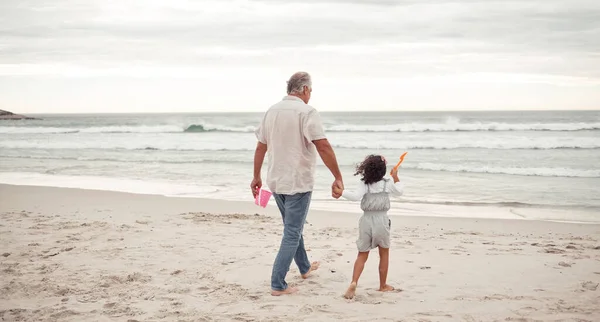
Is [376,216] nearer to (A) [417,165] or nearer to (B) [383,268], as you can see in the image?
(B) [383,268]

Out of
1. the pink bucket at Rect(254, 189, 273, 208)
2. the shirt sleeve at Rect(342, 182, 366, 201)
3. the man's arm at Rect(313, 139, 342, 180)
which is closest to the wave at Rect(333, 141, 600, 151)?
the pink bucket at Rect(254, 189, 273, 208)

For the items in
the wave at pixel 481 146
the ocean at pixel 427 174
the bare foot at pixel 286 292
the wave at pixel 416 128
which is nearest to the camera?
the bare foot at pixel 286 292

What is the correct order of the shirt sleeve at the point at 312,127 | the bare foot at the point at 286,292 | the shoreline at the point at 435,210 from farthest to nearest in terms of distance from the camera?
1. the shoreline at the point at 435,210
2. the bare foot at the point at 286,292
3. the shirt sleeve at the point at 312,127

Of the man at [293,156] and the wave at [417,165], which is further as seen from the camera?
the wave at [417,165]

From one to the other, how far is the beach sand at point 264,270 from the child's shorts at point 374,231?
0.41 meters

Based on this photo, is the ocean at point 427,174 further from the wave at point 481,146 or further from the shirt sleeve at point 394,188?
the shirt sleeve at point 394,188

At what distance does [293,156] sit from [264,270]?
56.3 inches

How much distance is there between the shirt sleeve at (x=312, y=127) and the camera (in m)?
4.02

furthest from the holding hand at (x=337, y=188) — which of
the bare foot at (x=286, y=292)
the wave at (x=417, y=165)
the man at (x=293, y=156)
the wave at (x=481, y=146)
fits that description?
the wave at (x=481, y=146)

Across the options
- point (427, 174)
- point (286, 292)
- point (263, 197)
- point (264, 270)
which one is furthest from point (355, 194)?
point (427, 174)

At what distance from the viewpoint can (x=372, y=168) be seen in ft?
13.6

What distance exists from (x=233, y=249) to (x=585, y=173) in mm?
11184

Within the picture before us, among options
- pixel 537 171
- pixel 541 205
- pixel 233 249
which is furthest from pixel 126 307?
pixel 537 171

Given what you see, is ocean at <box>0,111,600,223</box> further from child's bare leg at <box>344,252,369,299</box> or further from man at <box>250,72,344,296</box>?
man at <box>250,72,344,296</box>
